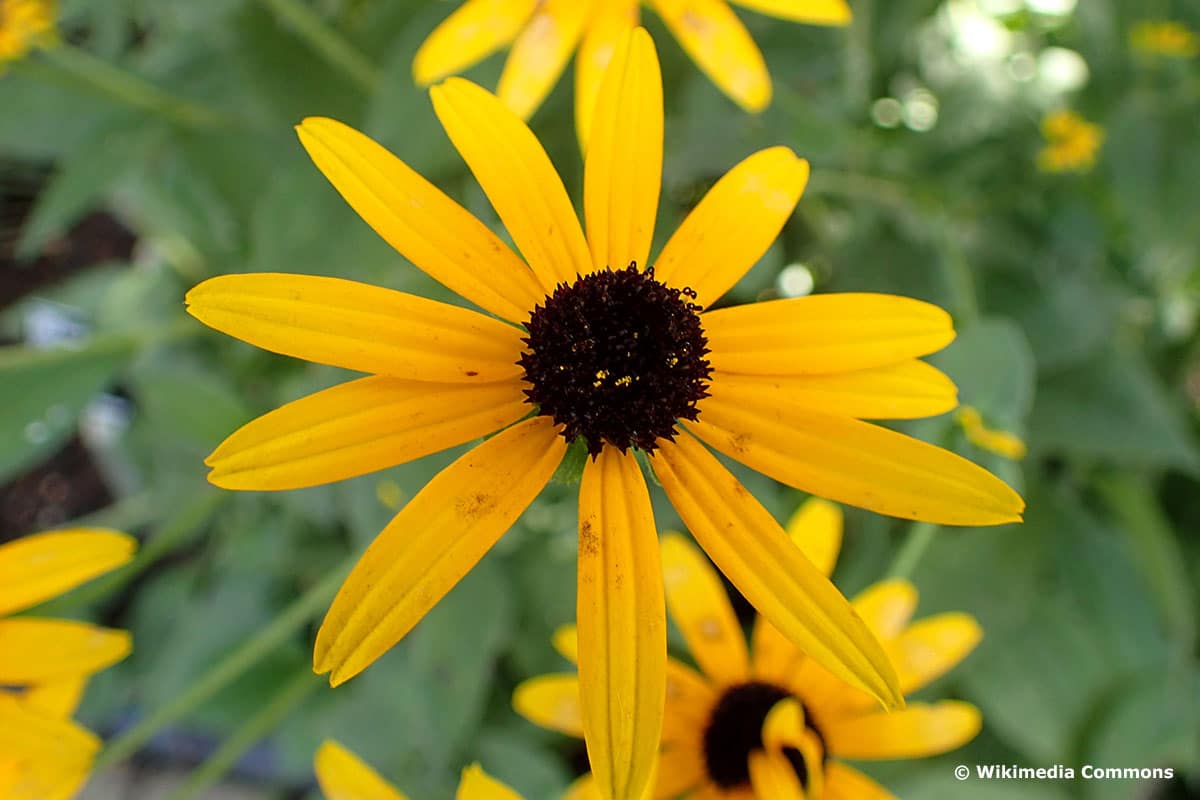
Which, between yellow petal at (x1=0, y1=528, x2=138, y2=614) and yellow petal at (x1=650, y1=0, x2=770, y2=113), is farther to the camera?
yellow petal at (x1=650, y1=0, x2=770, y2=113)

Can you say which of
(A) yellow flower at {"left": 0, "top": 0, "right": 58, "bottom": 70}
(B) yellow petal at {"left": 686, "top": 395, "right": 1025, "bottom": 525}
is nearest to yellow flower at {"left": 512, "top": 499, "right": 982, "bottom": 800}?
(B) yellow petal at {"left": 686, "top": 395, "right": 1025, "bottom": 525}

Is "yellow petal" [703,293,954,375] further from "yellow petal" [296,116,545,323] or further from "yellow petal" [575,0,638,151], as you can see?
"yellow petal" [575,0,638,151]

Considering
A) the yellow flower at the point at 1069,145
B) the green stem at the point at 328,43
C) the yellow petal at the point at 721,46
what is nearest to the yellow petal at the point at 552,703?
the yellow petal at the point at 721,46

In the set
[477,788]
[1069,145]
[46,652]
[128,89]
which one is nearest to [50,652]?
[46,652]

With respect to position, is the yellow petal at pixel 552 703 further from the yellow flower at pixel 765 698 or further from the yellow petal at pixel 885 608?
the yellow petal at pixel 885 608

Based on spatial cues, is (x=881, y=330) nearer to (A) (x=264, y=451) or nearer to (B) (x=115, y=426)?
(A) (x=264, y=451)

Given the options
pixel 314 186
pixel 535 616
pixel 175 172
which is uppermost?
pixel 314 186

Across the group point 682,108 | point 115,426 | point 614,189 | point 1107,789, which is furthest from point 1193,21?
point 115,426
